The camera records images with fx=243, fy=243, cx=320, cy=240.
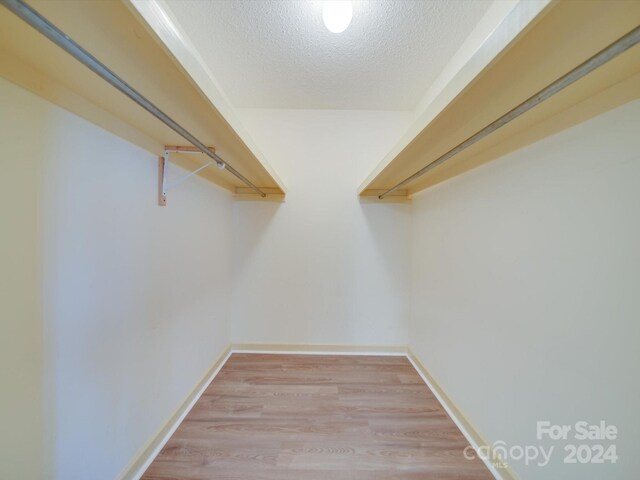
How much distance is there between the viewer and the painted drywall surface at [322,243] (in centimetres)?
241

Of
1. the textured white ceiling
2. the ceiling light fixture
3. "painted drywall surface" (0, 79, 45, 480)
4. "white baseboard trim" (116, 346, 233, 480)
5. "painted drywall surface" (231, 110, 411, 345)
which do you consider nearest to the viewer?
"painted drywall surface" (0, 79, 45, 480)

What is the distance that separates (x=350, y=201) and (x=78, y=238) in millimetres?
1973

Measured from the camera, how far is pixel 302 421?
156 cm

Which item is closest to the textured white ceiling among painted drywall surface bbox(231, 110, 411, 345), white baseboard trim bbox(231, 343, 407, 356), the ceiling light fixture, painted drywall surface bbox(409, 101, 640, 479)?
the ceiling light fixture

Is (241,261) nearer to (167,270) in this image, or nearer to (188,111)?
(167,270)

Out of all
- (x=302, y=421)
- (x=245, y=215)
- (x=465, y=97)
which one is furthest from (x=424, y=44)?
(x=302, y=421)

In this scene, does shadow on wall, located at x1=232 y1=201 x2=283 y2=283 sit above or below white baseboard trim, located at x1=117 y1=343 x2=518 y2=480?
above

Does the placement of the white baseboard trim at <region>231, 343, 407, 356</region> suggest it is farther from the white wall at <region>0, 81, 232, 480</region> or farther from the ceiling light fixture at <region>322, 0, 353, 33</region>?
the ceiling light fixture at <region>322, 0, 353, 33</region>

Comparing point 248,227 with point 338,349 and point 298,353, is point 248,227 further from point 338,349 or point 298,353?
point 338,349

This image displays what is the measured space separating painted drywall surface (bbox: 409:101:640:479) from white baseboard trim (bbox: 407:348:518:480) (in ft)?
0.18

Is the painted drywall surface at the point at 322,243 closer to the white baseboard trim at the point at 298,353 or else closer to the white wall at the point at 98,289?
the white baseboard trim at the point at 298,353

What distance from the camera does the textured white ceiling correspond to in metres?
1.37

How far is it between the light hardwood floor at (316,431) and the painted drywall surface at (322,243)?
46 cm

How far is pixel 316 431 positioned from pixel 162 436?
87 centimetres
